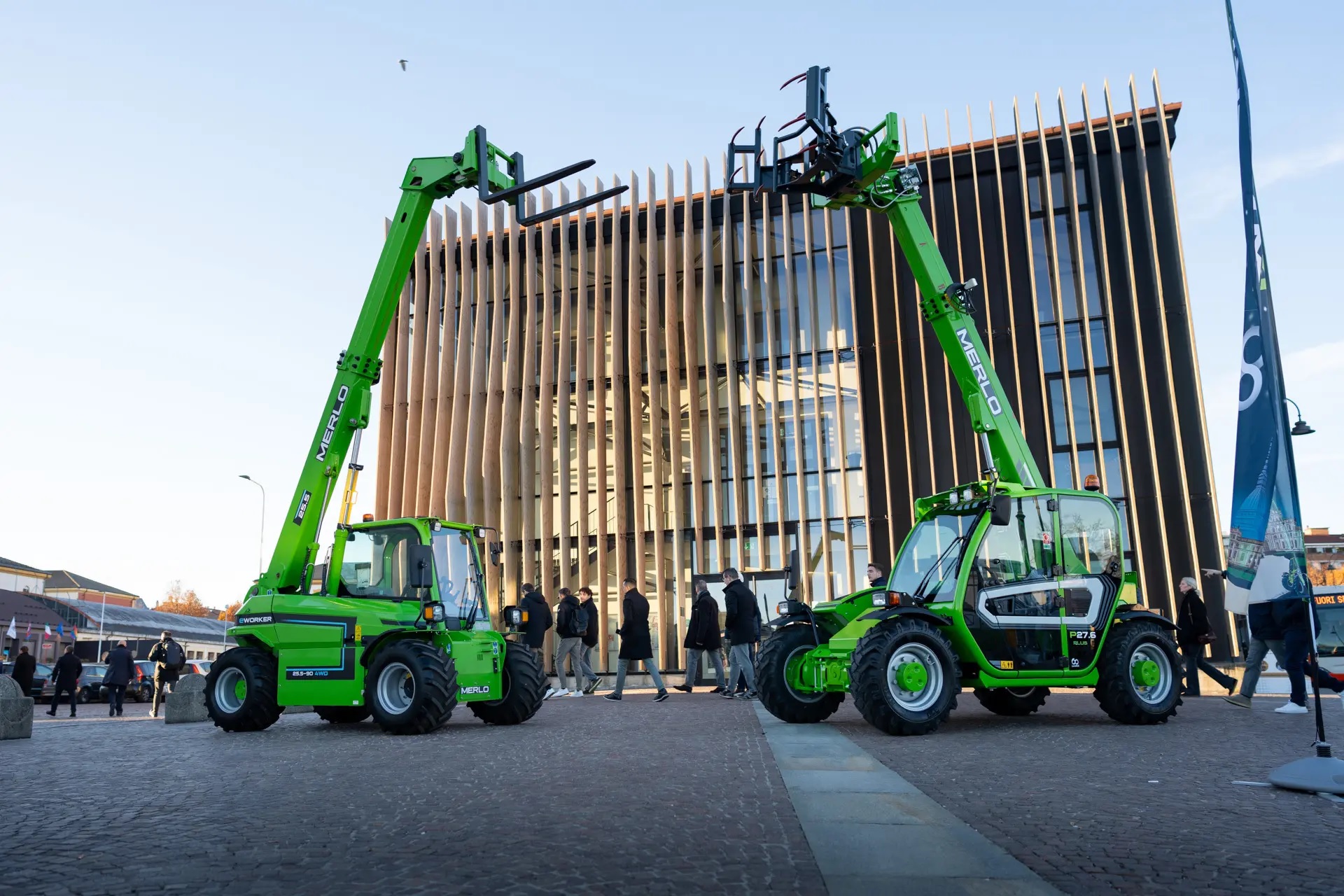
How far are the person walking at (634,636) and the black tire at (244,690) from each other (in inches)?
210

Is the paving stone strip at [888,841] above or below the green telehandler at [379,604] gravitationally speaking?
below

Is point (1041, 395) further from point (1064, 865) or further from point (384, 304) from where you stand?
point (1064, 865)

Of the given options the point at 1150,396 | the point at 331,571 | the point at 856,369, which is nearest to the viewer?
the point at 331,571

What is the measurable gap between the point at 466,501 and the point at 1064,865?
25024 millimetres

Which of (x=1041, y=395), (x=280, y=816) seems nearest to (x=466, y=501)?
(x=1041, y=395)

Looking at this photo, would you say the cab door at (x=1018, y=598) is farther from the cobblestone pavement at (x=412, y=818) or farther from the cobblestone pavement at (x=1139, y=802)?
the cobblestone pavement at (x=412, y=818)

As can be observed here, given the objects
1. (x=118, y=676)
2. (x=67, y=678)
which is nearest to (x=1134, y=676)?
(x=118, y=676)

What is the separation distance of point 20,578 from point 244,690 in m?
97.2

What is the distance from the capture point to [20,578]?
300 ft

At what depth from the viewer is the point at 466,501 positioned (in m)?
27.8

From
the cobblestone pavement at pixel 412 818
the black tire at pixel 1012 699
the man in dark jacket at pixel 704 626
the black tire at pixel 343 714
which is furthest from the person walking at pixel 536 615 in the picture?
the black tire at pixel 1012 699

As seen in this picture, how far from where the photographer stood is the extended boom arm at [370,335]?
1119 centimetres

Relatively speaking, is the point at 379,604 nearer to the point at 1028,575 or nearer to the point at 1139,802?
the point at 1028,575

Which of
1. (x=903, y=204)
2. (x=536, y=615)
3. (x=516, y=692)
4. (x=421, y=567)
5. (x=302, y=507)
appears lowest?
(x=516, y=692)
